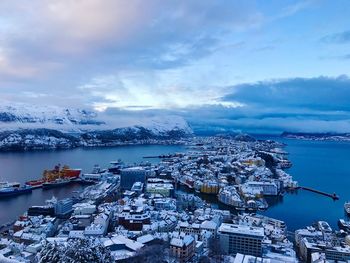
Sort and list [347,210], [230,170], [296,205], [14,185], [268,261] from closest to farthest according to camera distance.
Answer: [268,261]
[347,210]
[296,205]
[14,185]
[230,170]

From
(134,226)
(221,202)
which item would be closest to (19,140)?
(221,202)

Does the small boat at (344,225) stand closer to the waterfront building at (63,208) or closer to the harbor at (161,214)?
the harbor at (161,214)

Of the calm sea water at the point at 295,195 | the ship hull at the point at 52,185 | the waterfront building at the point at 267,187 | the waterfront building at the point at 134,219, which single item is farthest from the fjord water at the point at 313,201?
the ship hull at the point at 52,185

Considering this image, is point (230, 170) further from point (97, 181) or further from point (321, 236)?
point (321, 236)

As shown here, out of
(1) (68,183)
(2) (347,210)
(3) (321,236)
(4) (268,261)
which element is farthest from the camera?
(1) (68,183)

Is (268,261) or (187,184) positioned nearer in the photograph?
(268,261)

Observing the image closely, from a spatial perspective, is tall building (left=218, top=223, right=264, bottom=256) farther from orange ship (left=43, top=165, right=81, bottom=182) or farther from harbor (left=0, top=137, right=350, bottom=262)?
orange ship (left=43, top=165, right=81, bottom=182)

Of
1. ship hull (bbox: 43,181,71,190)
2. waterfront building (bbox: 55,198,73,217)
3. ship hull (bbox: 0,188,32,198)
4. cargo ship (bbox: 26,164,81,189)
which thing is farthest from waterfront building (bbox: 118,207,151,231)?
cargo ship (bbox: 26,164,81,189)
